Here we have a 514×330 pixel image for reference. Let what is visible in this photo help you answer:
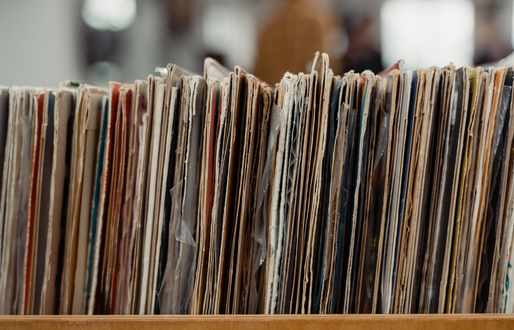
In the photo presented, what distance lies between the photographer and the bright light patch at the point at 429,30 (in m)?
0.85

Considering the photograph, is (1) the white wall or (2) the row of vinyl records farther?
(1) the white wall

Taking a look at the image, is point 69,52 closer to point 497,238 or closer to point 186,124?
point 186,124

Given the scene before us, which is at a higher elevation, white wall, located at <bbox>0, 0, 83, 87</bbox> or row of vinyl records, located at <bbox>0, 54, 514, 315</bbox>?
white wall, located at <bbox>0, 0, 83, 87</bbox>

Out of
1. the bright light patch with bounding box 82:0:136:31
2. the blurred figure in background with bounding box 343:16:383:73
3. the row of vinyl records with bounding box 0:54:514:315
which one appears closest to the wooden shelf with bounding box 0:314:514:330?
the row of vinyl records with bounding box 0:54:514:315

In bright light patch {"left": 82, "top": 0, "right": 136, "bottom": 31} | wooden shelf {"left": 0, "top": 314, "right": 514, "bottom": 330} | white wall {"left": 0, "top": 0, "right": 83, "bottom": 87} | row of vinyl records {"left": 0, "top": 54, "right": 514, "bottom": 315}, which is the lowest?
wooden shelf {"left": 0, "top": 314, "right": 514, "bottom": 330}

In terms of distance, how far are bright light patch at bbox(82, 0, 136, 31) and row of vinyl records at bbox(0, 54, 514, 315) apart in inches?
18.9

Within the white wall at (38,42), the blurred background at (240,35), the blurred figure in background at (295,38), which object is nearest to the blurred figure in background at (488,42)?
the blurred background at (240,35)

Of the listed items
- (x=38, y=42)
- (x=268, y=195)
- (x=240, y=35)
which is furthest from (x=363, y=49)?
(x=38, y=42)

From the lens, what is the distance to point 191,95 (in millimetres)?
464

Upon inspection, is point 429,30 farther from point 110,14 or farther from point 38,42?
point 38,42

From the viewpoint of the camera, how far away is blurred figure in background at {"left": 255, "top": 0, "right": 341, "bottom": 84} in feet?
2.78

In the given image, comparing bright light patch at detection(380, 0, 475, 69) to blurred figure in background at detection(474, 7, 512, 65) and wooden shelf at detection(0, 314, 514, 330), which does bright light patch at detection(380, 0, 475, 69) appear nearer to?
blurred figure in background at detection(474, 7, 512, 65)

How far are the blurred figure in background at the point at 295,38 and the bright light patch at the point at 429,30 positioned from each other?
0.53 feet

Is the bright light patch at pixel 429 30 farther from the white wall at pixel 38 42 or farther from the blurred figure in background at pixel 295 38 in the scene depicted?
the white wall at pixel 38 42
